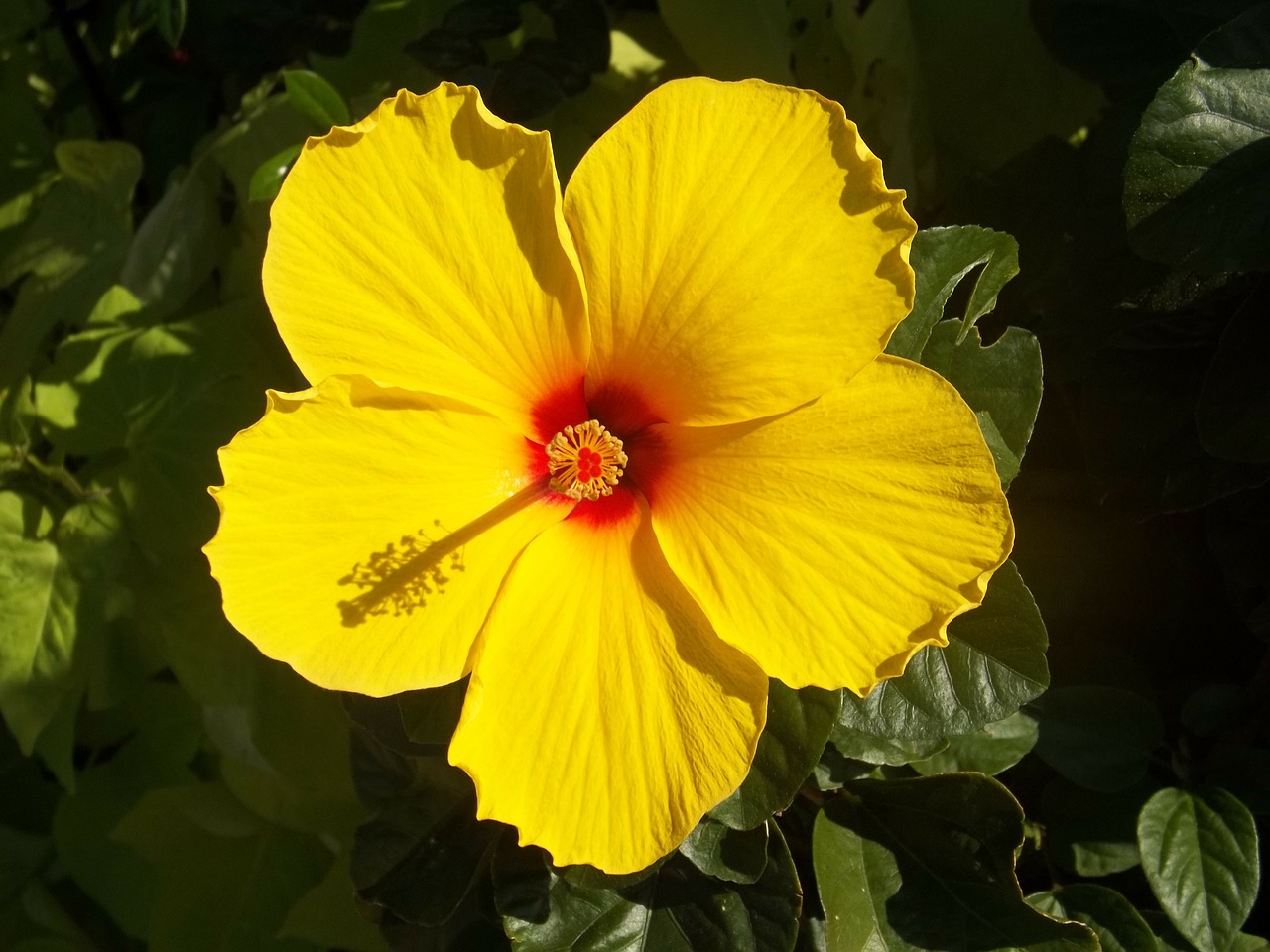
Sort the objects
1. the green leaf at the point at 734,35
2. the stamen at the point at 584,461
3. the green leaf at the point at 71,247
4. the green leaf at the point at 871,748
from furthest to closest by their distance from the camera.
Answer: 1. the green leaf at the point at 71,247
2. the green leaf at the point at 734,35
3. the green leaf at the point at 871,748
4. the stamen at the point at 584,461

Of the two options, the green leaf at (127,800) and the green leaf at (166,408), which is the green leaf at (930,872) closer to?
the green leaf at (166,408)

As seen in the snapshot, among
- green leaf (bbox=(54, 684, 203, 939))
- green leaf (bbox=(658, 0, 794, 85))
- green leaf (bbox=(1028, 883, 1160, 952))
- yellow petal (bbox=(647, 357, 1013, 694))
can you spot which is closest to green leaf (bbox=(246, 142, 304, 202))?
green leaf (bbox=(658, 0, 794, 85))

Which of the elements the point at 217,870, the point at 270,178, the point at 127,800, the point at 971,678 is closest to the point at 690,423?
the point at 971,678

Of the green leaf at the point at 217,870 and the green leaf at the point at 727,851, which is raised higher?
the green leaf at the point at 727,851

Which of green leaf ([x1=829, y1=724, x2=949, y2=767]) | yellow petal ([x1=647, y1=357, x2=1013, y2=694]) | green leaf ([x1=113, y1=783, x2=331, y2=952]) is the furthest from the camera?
green leaf ([x1=113, y1=783, x2=331, y2=952])

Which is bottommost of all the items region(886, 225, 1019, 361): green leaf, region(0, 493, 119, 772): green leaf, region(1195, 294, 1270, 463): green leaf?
region(0, 493, 119, 772): green leaf

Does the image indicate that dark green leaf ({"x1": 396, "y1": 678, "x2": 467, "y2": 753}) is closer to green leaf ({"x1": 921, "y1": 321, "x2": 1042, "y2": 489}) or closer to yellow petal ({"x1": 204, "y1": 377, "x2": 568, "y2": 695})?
yellow petal ({"x1": 204, "y1": 377, "x2": 568, "y2": 695})

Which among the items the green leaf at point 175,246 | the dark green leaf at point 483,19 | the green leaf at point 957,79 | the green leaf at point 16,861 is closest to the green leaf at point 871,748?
the green leaf at point 957,79

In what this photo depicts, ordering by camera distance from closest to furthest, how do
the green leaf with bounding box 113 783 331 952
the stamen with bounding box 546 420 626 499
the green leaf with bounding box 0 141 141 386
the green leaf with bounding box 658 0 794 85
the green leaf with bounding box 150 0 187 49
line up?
the stamen with bounding box 546 420 626 499 → the green leaf with bounding box 150 0 187 49 → the green leaf with bounding box 658 0 794 85 → the green leaf with bounding box 0 141 141 386 → the green leaf with bounding box 113 783 331 952
